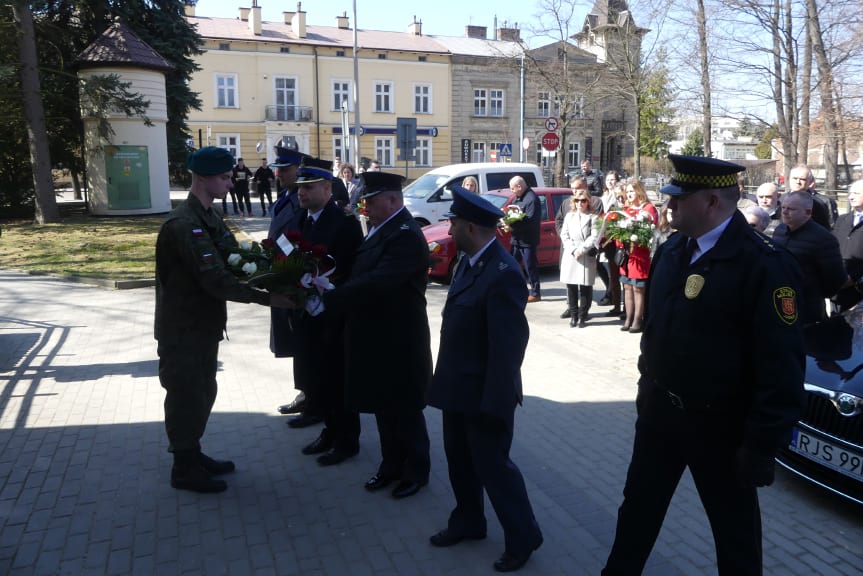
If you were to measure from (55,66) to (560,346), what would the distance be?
73.2 ft

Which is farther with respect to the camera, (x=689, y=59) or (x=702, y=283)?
(x=689, y=59)

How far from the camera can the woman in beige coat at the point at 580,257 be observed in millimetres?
9297

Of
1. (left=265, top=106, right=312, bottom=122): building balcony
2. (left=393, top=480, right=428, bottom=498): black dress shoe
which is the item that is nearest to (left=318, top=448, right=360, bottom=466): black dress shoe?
(left=393, top=480, right=428, bottom=498): black dress shoe

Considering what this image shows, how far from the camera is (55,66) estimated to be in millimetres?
23516

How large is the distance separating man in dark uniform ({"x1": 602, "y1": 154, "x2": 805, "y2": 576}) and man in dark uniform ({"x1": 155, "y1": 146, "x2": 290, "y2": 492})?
2.38 metres

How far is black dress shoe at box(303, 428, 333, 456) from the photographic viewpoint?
523cm

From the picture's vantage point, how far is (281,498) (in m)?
4.52

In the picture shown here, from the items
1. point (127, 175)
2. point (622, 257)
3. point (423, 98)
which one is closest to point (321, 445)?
point (622, 257)

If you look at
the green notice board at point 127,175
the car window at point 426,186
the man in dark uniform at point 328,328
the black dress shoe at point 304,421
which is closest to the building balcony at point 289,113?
the green notice board at point 127,175

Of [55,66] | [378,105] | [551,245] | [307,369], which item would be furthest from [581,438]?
[378,105]

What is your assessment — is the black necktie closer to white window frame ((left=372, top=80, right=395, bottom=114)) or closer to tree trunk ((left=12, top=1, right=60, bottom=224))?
tree trunk ((left=12, top=1, right=60, bottom=224))

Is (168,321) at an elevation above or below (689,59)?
below

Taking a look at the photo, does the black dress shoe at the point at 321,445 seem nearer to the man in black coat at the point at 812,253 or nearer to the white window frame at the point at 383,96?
the man in black coat at the point at 812,253

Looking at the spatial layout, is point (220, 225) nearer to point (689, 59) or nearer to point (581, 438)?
point (581, 438)
